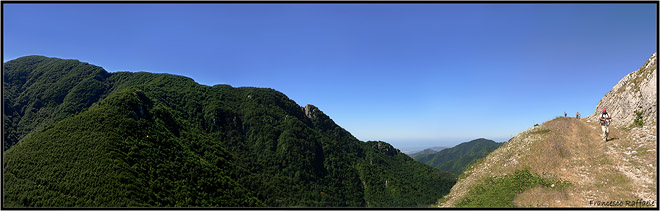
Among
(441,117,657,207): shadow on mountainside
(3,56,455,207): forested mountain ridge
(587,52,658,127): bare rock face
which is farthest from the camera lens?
(3,56,455,207): forested mountain ridge

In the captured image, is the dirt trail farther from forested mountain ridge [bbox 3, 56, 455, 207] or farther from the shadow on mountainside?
forested mountain ridge [bbox 3, 56, 455, 207]

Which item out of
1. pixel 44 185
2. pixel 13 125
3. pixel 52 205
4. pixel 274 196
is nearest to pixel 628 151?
pixel 52 205

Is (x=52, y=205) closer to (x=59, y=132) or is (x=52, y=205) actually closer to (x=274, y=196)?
(x=59, y=132)

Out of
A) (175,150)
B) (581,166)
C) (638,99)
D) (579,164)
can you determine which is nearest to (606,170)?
(581,166)

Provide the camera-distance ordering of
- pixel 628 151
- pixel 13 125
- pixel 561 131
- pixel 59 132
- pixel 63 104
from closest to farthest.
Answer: pixel 628 151, pixel 561 131, pixel 59 132, pixel 13 125, pixel 63 104

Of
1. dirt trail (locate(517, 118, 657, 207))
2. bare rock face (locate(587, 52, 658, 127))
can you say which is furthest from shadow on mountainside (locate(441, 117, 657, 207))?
bare rock face (locate(587, 52, 658, 127))

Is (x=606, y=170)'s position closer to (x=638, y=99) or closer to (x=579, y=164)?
(x=579, y=164)
